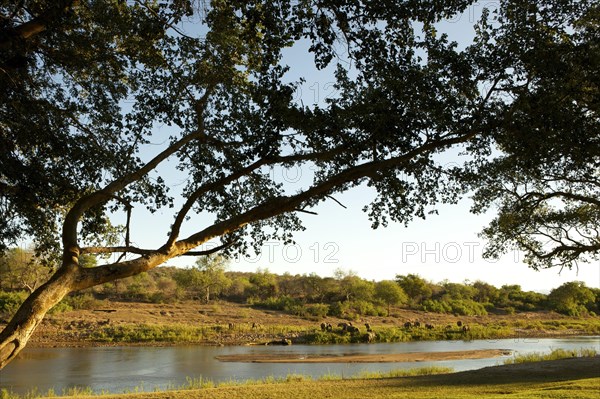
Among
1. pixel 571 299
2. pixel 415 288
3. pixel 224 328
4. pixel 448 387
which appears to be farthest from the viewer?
pixel 415 288

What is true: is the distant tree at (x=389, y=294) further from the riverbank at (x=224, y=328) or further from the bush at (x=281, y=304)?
the bush at (x=281, y=304)

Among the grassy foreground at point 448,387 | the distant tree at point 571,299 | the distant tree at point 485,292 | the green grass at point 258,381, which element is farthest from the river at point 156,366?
the distant tree at point 485,292

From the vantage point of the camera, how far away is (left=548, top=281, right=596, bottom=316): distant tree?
199ft

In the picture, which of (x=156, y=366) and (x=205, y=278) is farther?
(x=205, y=278)

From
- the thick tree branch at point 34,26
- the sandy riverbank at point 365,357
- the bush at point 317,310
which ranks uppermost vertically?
the thick tree branch at point 34,26

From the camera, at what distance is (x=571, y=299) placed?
60688mm

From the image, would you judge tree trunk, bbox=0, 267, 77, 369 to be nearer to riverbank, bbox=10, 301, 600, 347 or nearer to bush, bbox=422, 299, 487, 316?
riverbank, bbox=10, 301, 600, 347

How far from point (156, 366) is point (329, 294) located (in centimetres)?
3992

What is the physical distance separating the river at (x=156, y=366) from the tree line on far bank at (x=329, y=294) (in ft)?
52.5

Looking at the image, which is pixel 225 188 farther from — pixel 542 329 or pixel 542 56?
pixel 542 329

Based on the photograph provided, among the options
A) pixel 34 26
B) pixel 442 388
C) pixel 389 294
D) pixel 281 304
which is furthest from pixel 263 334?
pixel 34 26

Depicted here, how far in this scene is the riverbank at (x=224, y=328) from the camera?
35.0m

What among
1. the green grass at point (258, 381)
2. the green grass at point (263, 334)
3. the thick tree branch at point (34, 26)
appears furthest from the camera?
the green grass at point (263, 334)

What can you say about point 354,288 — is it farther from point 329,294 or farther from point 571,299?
point 571,299
